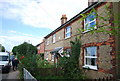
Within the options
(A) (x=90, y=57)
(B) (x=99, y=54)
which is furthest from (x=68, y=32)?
(B) (x=99, y=54)

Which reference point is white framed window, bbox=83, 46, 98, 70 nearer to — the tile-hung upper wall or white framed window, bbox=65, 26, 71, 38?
the tile-hung upper wall

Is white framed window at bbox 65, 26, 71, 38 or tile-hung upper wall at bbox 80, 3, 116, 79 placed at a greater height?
white framed window at bbox 65, 26, 71, 38

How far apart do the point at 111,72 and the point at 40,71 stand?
559 centimetres

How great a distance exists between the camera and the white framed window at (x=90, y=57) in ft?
31.6

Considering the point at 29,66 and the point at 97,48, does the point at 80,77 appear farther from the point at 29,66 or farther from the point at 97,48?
the point at 29,66

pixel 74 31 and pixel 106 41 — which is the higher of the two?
pixel 74 31

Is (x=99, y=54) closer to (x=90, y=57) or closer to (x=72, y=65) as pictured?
(x=90, y=57)

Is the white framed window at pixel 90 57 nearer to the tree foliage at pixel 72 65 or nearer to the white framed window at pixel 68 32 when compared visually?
the tree foliage at pixel 72 65

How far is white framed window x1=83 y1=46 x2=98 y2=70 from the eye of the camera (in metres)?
9.62

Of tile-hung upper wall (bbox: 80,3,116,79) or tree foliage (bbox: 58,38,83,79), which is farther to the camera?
tree foliage (bbox: 58,38,83,79)

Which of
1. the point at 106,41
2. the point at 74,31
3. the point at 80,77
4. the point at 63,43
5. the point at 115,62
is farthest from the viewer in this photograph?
the point at 63,43

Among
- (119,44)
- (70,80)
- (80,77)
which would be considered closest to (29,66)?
(70,80)

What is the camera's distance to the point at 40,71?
10.6m

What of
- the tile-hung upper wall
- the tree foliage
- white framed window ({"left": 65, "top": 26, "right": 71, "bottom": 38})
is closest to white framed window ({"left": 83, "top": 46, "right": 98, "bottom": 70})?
the tile-hung upper wall
